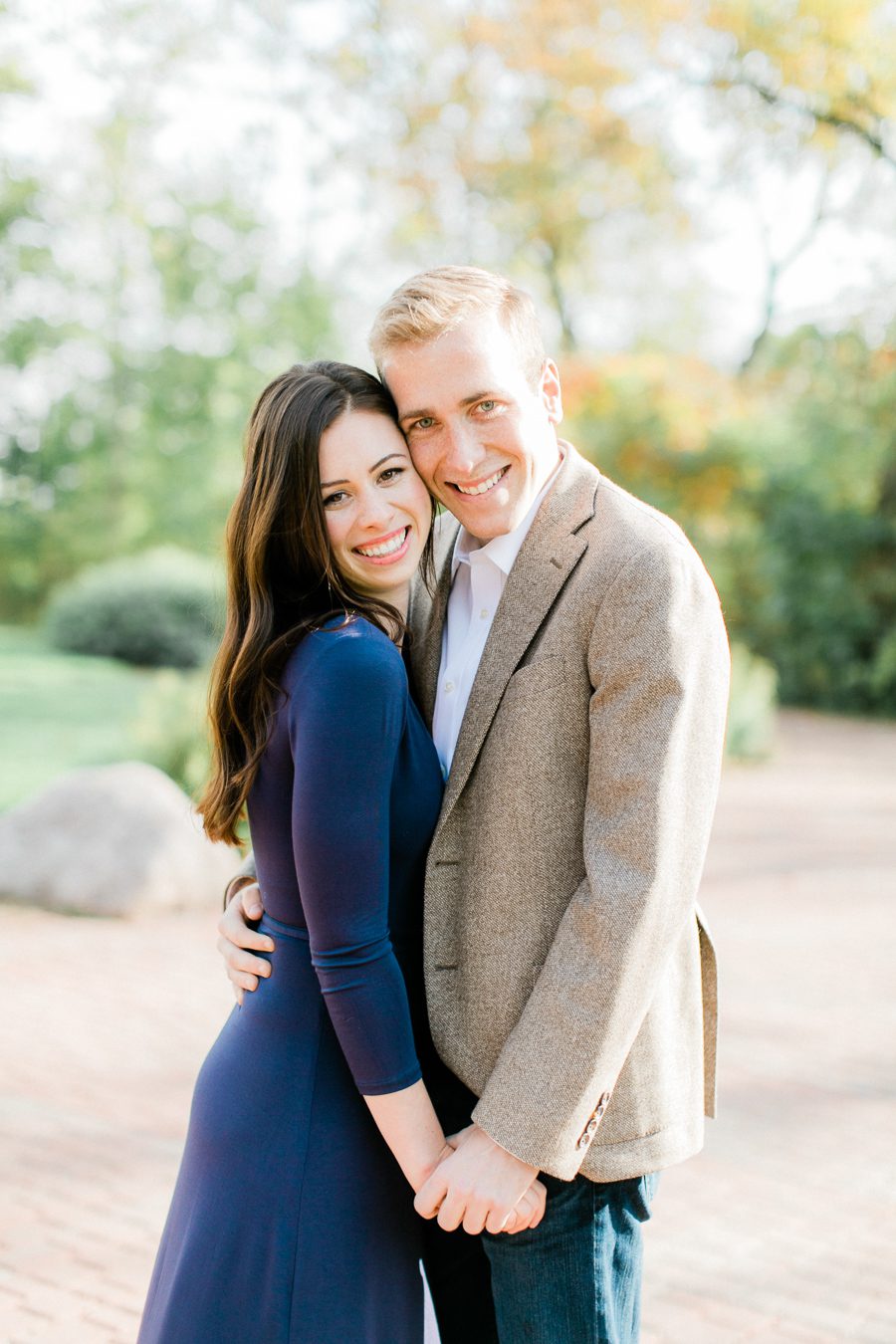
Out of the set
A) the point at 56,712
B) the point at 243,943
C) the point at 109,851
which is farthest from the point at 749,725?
the point at 243,943

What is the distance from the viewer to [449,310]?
1.99 metres

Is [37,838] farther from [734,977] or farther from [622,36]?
[622,36]

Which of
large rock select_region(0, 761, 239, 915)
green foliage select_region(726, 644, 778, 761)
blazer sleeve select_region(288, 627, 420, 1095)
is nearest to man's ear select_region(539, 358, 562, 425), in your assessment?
blazer sleeve select_region(288, 627, 420, 1095)

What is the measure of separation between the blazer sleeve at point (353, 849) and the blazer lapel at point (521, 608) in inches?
4.8

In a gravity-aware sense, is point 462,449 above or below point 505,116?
below

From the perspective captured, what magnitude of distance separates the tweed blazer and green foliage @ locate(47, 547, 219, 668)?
16651 mm

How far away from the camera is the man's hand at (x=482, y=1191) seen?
1786 mm

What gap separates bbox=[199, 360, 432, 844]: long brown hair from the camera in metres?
1.99

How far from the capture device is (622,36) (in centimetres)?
1570

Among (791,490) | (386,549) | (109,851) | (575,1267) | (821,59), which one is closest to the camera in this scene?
(575,1267)

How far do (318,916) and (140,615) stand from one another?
17.6 meters

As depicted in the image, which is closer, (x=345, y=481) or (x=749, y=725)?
(x=345, y=481)

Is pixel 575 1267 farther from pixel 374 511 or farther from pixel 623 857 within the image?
pixel 374 511

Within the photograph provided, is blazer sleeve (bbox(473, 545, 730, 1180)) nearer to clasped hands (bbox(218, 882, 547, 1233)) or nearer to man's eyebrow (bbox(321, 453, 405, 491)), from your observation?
clasped hands (bbox(218, 882, 547, 1233))
